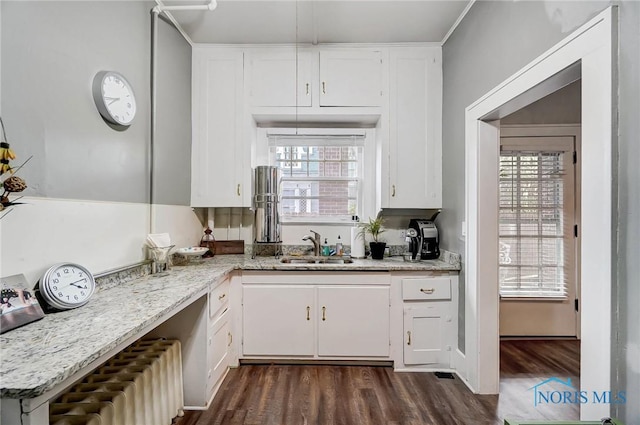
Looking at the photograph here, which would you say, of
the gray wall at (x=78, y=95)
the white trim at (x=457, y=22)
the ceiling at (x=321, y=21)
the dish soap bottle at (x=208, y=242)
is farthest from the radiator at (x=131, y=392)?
the white trim at (x=457, y=22)

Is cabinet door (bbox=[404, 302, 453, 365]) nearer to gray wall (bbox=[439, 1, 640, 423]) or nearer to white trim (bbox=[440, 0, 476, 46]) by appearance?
gray wall (bbox=[439, 1, 640, 423])

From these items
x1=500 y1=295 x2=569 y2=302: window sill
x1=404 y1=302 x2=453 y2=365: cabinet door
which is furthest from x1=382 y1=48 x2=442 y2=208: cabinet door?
x1=500 y1=295 x2=569 y2=302: window sill

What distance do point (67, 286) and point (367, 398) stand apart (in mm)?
1916

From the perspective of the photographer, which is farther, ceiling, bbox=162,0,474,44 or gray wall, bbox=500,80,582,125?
gray wall, bbox=500,80,582,125

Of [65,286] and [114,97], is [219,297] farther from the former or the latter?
[114,97]

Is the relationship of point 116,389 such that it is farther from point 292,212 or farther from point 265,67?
point 265,67

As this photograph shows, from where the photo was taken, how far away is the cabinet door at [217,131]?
2.75 meters

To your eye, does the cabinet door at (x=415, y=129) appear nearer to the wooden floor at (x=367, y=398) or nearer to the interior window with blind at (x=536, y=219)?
the interior window with blind at (x=536, y=219)

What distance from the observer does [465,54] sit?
7.63 ft

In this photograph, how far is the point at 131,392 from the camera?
4.40 feet

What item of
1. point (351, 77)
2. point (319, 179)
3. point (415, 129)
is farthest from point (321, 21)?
point (319, 179)

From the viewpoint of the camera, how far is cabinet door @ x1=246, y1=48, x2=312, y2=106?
2.76 meters

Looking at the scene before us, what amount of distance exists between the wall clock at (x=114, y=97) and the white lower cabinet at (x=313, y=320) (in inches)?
58.5

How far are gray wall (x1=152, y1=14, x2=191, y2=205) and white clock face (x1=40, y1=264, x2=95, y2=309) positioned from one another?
2.72ft
